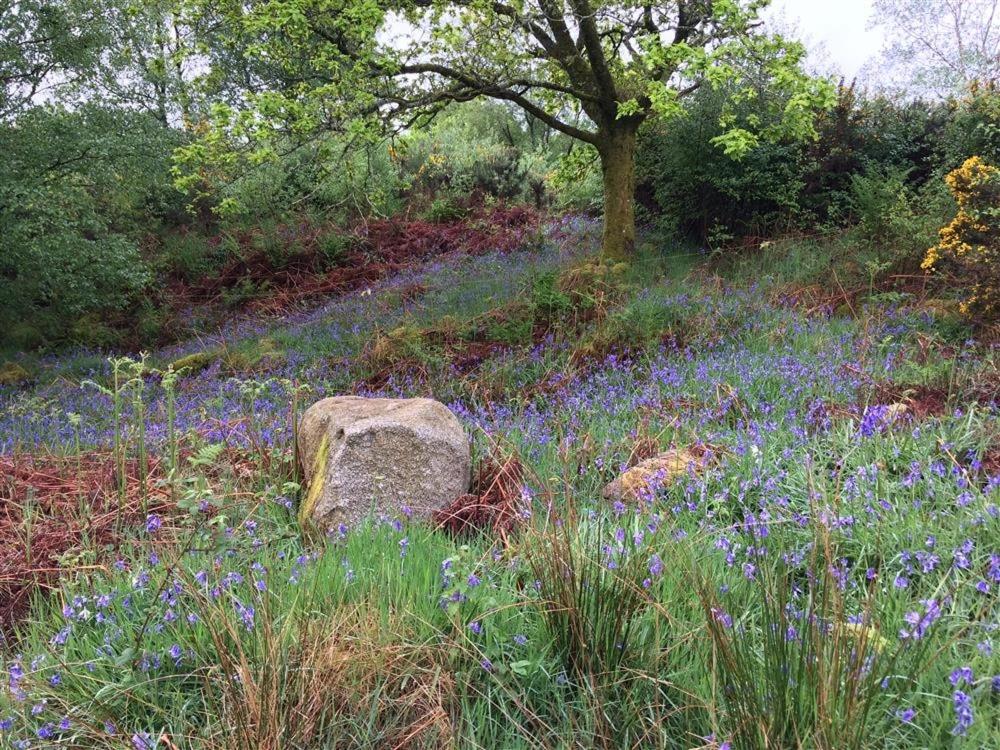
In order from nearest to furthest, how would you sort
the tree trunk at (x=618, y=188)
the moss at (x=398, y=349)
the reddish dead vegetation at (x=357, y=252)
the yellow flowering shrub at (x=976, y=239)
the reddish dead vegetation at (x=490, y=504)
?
the reddish dead vegetation at (x=490, y=504) → the yellow flowering shrub at (x=976, y=239) → the moss at (x=398, y=349) → the tree trunk at (x=618, y=188) → the reddish dead vegetation at (x=357, y=252)

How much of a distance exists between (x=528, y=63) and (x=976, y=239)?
6915mm

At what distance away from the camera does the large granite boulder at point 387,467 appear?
3254 millimetres

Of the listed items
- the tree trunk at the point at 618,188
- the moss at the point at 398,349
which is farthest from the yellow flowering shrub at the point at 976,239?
the moss at the point at 398,349

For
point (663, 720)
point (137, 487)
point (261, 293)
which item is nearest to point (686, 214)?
point (261, 293)

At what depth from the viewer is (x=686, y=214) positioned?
11984 mm

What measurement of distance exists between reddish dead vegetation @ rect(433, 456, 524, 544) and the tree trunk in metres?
7.35

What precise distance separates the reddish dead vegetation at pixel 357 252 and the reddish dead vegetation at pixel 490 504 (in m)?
11.4

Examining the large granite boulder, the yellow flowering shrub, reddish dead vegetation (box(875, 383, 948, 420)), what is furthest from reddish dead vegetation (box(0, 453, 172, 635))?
the yellow flowering shrub

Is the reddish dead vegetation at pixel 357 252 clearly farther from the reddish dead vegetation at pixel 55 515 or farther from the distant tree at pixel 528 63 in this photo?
the reddish dead vegetation at pixel 55 515

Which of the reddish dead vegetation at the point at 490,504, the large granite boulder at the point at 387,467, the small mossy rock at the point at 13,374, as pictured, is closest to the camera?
the reddish dead vegetation at the point at 490,504

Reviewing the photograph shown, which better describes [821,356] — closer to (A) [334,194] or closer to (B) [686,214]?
(B) [686,214]

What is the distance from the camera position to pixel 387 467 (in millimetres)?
3387

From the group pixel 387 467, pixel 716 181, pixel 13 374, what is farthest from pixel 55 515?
pixel 716 181

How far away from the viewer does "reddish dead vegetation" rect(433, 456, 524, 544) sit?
3.12m
